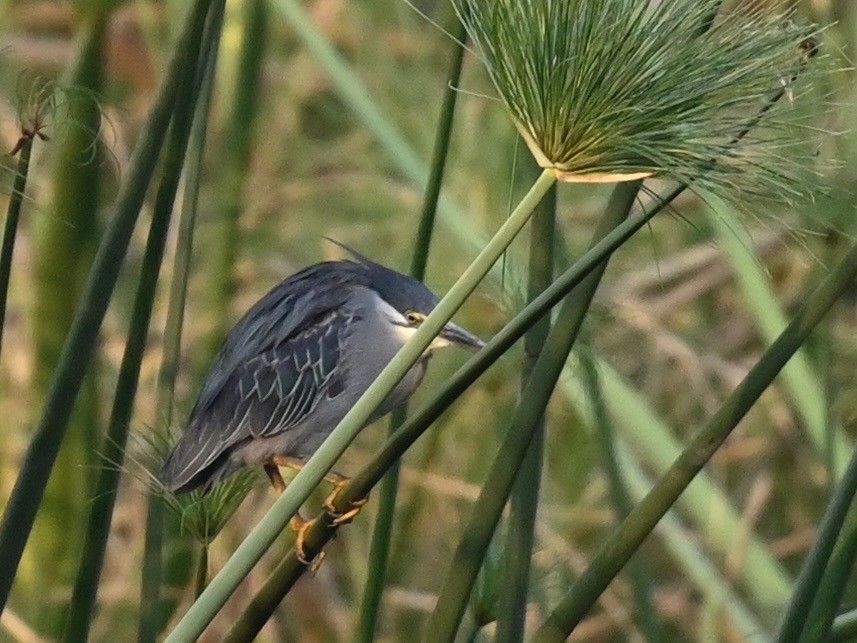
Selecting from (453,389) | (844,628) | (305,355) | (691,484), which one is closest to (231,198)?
(305,355)

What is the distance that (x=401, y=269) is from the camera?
2.23 meters

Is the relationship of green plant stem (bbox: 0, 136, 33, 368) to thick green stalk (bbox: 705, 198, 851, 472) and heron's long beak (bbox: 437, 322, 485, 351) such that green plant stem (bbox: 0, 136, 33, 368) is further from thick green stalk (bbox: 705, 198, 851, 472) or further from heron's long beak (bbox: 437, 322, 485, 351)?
thick green stalk (bbox: 705, 198, 851, 472)

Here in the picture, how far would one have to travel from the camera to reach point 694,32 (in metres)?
0.71

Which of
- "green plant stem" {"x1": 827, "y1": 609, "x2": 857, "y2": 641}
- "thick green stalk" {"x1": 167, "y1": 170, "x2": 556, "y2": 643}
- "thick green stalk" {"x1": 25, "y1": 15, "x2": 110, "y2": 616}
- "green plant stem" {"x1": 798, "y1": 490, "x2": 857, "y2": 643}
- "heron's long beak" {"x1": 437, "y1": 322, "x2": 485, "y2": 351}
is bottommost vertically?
"thick green stalk" {"x1": 25, "y1": 15, "x2": 110, "y2": 616}

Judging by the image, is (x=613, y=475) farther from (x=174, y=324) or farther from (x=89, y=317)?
(x=89, y=317)

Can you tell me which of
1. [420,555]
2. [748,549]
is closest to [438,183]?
[748,549]

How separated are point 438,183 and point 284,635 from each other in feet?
6.13

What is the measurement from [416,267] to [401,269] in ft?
4.24

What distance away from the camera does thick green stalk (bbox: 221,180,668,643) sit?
1.94 feet

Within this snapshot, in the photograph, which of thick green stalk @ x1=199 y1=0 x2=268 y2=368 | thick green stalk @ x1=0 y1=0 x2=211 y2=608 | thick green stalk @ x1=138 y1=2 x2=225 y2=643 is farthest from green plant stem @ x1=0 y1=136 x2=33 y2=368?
thick green stalk @ x1=199 y1=0 x2=268 y2=368

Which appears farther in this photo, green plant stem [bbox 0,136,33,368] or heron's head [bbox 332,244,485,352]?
heron's head [bbox 332,244,485,352]

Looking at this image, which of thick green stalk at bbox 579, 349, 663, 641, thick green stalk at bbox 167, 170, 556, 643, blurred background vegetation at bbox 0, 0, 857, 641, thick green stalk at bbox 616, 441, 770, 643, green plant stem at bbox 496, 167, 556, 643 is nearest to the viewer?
thick green stalk at bbox 167, 170, 556, 643

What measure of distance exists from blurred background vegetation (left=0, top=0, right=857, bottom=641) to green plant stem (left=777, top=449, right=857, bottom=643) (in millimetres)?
815

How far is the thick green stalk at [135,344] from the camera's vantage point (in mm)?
768
